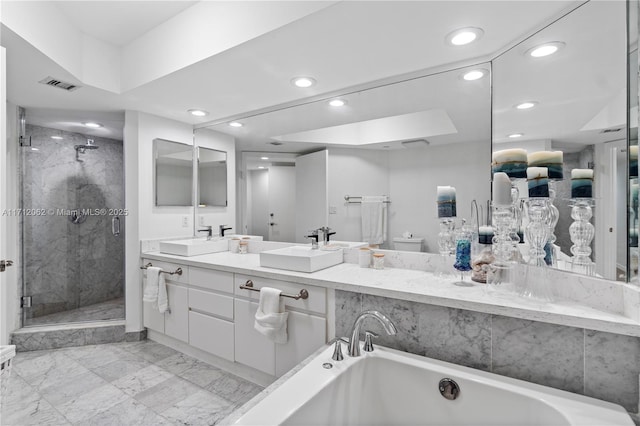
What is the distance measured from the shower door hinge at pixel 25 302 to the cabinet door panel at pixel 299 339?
2576mm

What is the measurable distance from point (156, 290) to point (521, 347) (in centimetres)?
269

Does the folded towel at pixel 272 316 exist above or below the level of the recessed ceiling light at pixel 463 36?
below

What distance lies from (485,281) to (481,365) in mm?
466

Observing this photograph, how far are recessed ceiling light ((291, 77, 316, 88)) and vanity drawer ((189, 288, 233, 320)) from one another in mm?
1665

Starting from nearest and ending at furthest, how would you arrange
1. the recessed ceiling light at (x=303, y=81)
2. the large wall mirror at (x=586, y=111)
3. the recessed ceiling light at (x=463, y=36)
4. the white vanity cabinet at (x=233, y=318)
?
1. the large wall mirror at (x=586, y=111)
2. the recessed ceiling light at (x=463, y=36)
3. the white vanity cabinet at (x=233, y=318)
4. the recessed ceiling light at (x=303, y=81)

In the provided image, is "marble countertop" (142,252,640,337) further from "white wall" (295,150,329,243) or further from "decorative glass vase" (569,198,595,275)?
"white wall" (295,150,329,243)

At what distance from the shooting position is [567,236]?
141cm

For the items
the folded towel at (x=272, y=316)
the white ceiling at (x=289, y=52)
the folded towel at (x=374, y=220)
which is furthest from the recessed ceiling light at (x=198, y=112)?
the folded towel at (x=272, y=316)

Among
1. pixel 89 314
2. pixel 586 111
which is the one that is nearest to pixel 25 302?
pixel 89 314

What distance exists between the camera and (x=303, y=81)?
2197 millimetres

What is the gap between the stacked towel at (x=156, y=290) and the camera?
2609 mm

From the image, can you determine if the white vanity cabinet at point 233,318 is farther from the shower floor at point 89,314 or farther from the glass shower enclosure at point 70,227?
the glass shower enclosure at point 70,227

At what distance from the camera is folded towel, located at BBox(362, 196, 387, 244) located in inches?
85.6

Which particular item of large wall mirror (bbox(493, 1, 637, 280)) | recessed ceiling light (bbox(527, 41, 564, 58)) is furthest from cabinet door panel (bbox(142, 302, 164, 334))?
recessed ceiling light (bbox(527, 41, 564, 58))
